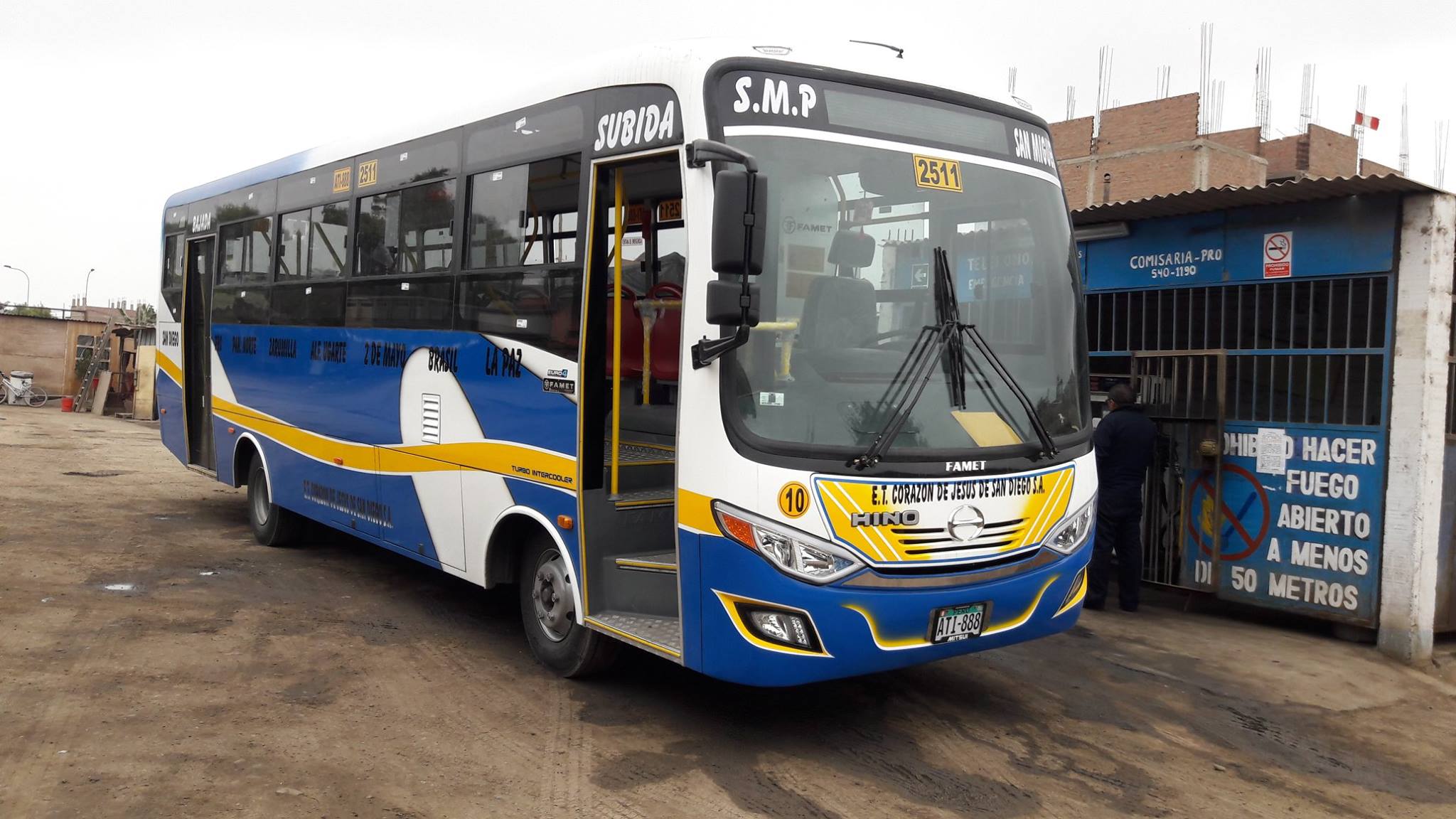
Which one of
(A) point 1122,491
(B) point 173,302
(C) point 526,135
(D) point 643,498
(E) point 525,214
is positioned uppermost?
(C) point 526,135

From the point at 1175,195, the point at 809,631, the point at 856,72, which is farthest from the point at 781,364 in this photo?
the point at 1175,195

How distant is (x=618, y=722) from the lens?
18.8 ft

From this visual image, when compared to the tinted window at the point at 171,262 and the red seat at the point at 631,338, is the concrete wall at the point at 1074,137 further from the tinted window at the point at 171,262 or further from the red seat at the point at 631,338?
the red seat at the point at 631,338

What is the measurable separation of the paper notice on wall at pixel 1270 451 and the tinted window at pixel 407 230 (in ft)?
19.3

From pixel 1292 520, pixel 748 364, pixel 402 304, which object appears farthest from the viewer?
pixel 1292 520

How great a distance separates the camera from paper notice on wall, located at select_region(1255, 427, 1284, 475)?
328 inches

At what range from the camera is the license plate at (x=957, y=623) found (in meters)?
5.09

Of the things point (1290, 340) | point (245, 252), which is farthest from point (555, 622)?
point (245, 252)

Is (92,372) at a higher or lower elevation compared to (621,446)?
lower

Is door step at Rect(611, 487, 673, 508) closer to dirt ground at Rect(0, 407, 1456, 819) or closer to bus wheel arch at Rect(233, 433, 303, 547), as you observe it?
dirt ground at Rect(0, 407, 1456, 819)

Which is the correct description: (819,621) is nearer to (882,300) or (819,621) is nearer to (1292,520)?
(882,300)

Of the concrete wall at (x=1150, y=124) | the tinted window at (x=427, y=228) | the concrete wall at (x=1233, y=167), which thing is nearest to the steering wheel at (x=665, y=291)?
the tinted window at (x=427, y=228)

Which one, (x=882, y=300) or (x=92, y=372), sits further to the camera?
(x=92, y=372)

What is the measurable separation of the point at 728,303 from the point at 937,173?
1359 mm
